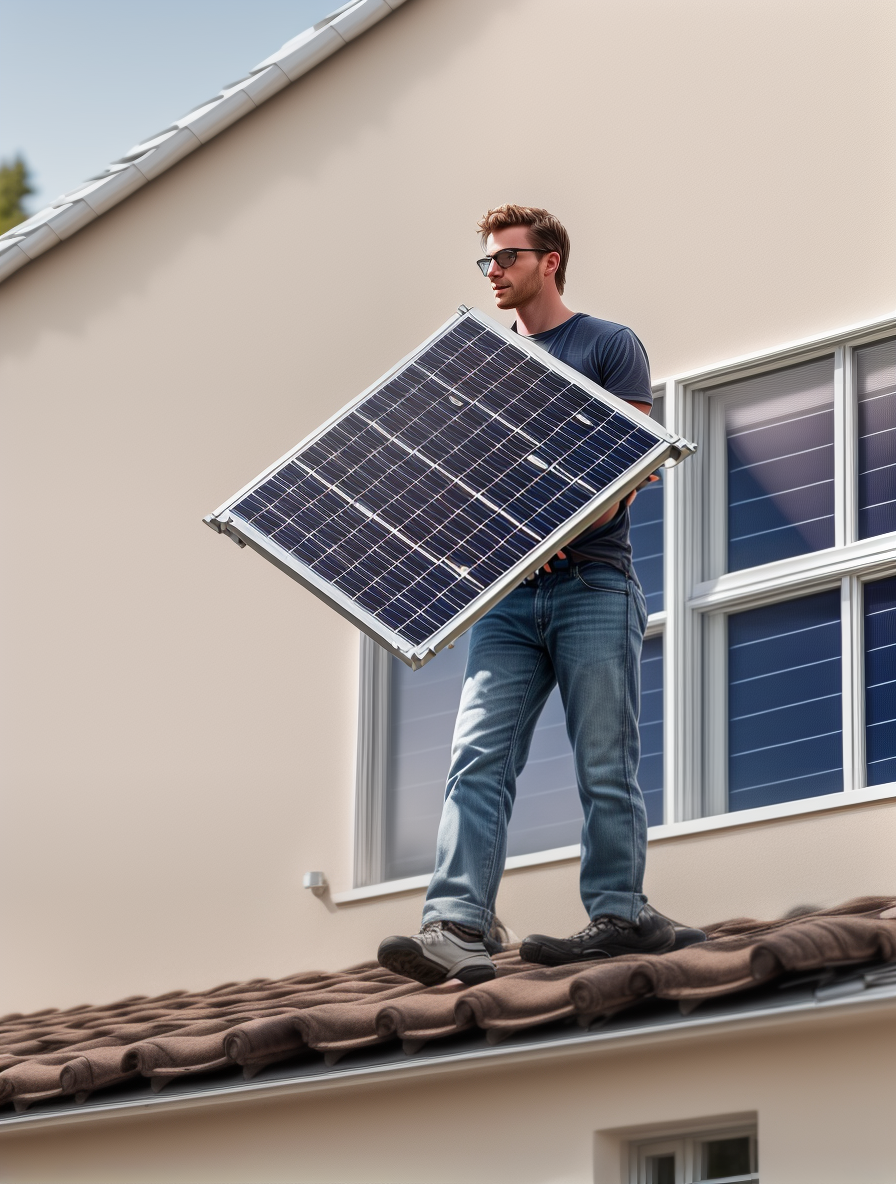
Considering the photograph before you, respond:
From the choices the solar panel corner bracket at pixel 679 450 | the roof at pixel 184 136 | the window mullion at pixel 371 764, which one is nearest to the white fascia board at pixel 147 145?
the roof at pixel 184 136

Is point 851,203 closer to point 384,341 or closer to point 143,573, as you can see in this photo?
point 384,341

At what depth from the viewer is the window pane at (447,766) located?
24.4ft

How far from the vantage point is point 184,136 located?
9336 mm

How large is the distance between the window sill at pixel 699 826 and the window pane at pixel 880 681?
0.16 m

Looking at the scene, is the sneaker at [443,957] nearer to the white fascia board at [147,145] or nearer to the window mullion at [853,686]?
the window mullion at [853,686]

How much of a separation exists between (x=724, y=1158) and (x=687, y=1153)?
0.10 meters

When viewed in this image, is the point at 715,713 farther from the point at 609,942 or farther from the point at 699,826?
the point at 609,942

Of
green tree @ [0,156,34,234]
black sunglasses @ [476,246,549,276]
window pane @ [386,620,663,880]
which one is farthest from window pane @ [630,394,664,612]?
green tree @ [0,156,34,234]

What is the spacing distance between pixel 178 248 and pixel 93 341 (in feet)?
2.16

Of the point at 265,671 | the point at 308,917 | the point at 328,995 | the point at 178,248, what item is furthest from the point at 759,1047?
the point at 178,248

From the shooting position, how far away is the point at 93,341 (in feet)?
31.6

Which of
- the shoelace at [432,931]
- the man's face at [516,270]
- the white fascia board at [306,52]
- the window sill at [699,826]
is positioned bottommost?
the shoelace at [432,931]

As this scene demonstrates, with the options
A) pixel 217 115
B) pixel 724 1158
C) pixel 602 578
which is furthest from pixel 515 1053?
pixel 217 115

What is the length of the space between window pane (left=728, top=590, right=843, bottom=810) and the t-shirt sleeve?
4.93 ft
